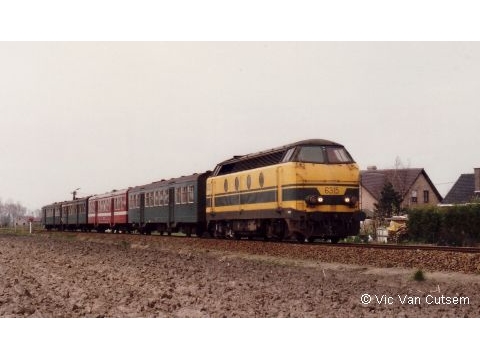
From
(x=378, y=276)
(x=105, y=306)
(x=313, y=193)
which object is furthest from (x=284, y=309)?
(x=313, y=193)

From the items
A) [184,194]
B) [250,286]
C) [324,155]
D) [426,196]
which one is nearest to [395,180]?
[426,196]

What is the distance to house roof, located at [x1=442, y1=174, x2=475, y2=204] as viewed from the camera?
5334 cm

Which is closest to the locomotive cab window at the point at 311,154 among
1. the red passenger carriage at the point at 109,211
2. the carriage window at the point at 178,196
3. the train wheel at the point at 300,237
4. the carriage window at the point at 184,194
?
the train wheel at the point at 300,237

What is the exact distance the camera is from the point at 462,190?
55531 mm

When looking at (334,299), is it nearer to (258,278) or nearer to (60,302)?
(258,278)

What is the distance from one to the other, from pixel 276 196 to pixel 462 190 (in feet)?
132

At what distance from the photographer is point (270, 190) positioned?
21.1 m

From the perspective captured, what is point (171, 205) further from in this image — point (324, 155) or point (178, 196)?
point (324, 155)

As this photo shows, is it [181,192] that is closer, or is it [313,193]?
[313,193]

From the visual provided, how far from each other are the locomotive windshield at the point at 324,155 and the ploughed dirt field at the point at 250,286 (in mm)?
3104

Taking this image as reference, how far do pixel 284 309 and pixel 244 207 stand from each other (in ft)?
47.3

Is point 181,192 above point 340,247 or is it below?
above

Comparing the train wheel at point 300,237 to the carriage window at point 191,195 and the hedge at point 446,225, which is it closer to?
the hedge at point 446,225

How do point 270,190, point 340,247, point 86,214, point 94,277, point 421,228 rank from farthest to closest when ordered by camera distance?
point 86,214 → point 421,228 → point 270,190 → point 340,247 → point 94,277
